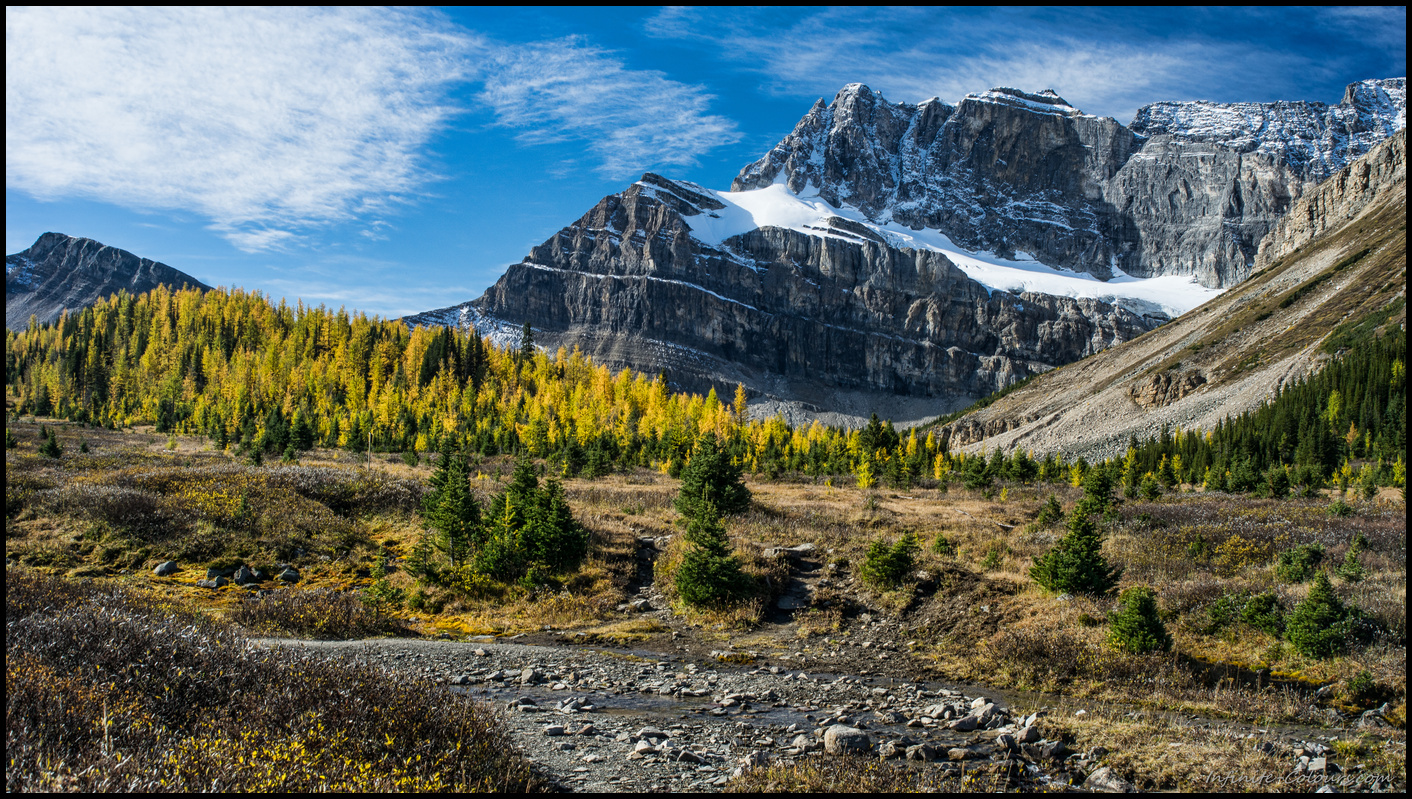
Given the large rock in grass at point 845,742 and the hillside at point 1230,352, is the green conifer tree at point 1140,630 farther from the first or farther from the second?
the hillside at point 1230,352

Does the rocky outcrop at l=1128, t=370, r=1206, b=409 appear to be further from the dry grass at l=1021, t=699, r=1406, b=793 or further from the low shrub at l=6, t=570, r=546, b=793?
the low shrub at l=6, t=570, r=546, b=793

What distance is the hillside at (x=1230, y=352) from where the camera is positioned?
104125 mm

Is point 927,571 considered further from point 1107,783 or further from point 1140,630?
point 1107,783

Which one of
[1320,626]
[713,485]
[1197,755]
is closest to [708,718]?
[1197,755]

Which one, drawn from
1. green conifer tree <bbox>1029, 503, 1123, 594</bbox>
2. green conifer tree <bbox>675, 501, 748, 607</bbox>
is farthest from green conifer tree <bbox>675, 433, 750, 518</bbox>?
green conifer tree <bbox>1029, 503, 1123, 594</bbox>

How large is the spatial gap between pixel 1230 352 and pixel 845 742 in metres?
145

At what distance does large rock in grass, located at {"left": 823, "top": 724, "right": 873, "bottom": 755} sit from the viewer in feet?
34.3

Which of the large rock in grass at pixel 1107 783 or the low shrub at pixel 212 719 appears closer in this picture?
the low shrub at pixel 212 719

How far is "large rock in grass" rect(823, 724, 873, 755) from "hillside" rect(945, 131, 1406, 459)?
Result: 110674 mm

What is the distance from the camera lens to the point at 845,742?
10.6 m

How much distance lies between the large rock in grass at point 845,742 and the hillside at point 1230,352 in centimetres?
11067

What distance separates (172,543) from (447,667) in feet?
47.6

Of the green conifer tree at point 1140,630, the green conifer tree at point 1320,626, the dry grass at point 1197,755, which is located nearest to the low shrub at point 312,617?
the dry grass at point 1197,755

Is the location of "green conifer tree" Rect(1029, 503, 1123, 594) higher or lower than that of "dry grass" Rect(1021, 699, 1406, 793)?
higher
